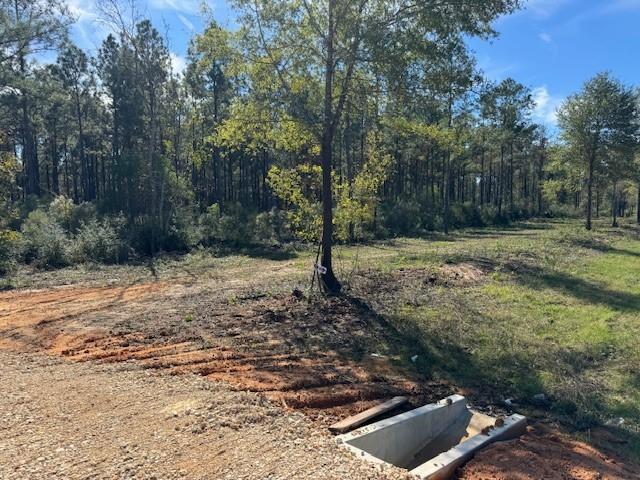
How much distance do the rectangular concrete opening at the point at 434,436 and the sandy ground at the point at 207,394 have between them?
0.17 meters

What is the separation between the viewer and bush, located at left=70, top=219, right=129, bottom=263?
50.9 feet

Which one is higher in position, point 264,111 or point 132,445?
point 264,111

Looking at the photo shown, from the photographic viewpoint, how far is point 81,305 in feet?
31.2

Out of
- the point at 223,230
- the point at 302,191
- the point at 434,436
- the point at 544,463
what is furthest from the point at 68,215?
the point at 544,463

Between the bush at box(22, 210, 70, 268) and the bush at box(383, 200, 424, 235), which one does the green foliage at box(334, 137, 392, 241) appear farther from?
the bush at box(22, 210, 70, 268)

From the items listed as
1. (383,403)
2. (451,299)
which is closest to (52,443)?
(383,403)

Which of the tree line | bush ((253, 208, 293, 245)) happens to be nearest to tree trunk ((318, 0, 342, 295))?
the tree line

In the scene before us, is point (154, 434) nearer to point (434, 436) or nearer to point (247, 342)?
point (434, 436)

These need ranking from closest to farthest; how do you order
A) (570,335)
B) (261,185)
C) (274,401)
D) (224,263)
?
(274,401), (570,335), (224,263), (261,185)

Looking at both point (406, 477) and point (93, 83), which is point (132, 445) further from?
point (93, 83)

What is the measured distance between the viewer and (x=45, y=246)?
15062 millimetres

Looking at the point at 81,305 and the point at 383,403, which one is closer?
the point at 383,403

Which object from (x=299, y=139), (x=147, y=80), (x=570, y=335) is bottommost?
(x=570, y=335)

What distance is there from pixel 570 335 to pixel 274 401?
534 cm
